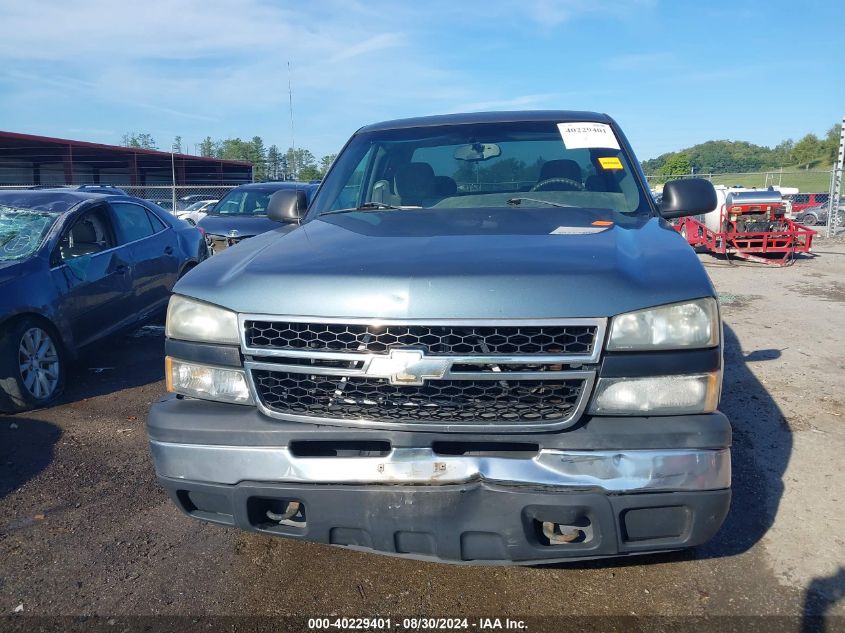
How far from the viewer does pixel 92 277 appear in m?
5.86

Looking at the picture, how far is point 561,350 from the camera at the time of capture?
2178 mm

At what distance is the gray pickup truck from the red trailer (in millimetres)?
12962

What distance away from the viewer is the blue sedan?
5.00m

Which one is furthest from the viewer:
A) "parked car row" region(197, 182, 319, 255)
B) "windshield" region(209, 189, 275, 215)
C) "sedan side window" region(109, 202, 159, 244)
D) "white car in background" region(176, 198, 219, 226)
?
"white car in background" region(176, 198, 219, 226)

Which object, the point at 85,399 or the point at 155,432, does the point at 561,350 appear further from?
the point at 85,399

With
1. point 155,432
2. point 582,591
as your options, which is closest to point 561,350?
point 582,591

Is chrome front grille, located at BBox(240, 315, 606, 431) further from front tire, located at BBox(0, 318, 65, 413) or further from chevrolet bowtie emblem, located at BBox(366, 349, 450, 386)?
front tire, located at BBox(0, 318, 65, 413)

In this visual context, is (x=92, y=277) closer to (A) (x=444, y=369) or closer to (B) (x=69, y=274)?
(B) (x=69, y=274)

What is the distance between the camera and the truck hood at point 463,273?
216cm

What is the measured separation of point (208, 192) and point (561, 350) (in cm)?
2694

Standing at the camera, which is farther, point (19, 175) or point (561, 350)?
point (19, 175)

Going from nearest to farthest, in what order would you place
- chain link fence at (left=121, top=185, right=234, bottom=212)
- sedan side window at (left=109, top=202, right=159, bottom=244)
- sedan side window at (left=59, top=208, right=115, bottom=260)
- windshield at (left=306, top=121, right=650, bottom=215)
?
windshield at (left=306, top=121, right=650, bottom=215) → sedan side window at (left=59, top=208, right=115, bottom=260) → sedan side window at (left=109, top=202, right=159, bottom=244) → chain link fence at (left=121, top=185, right=234, bottom=212)

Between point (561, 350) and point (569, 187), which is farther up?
point (569, 187)

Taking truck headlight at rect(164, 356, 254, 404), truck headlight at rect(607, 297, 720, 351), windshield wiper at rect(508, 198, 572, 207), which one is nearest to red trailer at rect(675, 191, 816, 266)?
windshield wiper at rect(508, 198, 572, 207)
